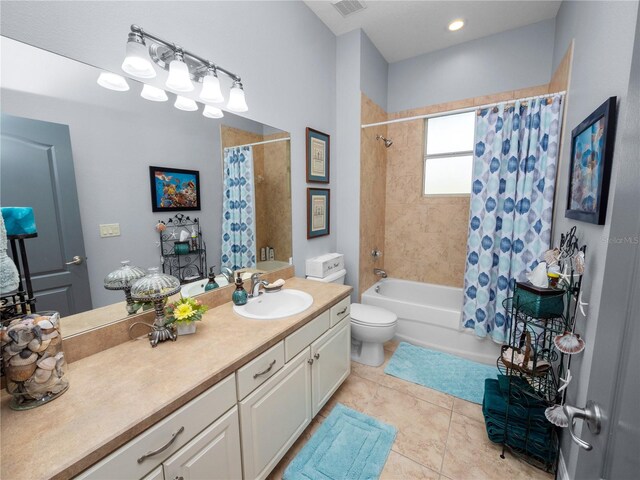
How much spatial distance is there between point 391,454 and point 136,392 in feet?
4.60

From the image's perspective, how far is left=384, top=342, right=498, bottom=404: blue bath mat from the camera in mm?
2064

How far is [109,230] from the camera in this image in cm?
118

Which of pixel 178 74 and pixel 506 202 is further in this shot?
pixel 506 202

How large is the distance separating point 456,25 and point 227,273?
2.82 m

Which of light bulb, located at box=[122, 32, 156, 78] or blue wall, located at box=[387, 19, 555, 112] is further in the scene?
blue wall, located at box=[387, 19, 555, 112]

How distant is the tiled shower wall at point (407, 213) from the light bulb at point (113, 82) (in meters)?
1.92

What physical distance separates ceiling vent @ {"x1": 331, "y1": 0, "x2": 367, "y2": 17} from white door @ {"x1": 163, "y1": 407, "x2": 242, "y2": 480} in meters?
2.70

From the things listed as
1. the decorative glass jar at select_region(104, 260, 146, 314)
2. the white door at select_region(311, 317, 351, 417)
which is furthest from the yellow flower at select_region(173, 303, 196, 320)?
the white door at select_region(311, 317, 351, 417)

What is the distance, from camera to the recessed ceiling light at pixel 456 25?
2346 mm

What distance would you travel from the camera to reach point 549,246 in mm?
2045

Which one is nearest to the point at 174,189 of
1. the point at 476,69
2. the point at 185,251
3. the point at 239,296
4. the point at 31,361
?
the point at 185,251

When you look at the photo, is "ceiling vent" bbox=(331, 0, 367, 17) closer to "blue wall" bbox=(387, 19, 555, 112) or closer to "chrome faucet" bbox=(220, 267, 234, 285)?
"blue wall" bbox=(387, 19, 555, 112)

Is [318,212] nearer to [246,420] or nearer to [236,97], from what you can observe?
[236,97]

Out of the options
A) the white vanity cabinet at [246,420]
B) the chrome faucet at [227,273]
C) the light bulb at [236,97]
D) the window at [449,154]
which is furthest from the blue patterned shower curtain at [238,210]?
the window at [449,154]
